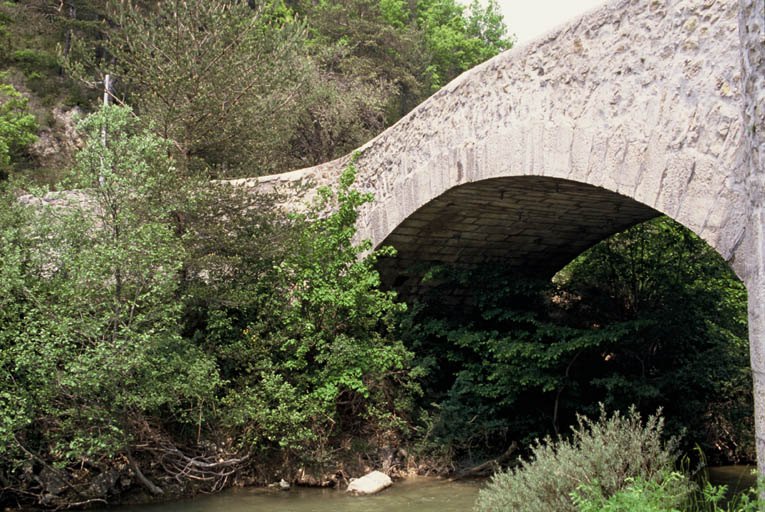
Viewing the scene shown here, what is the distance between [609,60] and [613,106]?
0.39 m

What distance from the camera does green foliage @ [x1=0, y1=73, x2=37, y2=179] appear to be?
16953 millimetres

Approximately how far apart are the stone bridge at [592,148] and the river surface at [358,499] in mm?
3044

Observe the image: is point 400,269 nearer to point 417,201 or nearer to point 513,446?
point 417,201

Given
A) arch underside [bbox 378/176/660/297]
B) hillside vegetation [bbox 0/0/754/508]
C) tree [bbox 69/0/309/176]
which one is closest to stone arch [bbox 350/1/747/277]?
arch underside [bbox 378/176/660/297]

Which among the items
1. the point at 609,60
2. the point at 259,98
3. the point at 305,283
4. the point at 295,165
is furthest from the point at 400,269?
the point at 295,165

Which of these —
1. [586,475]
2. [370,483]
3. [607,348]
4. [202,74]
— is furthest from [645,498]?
[202,74]

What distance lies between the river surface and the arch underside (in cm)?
297

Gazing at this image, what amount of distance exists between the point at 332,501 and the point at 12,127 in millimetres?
14053

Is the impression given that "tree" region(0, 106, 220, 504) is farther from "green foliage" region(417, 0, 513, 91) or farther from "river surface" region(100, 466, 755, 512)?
"green foliage" region(417, 0, 513, 91)

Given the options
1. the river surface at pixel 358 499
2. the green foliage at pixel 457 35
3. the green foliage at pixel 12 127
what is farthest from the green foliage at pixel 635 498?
the green foliage at pixel 457 35

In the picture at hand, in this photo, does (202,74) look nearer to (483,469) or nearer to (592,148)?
(592,148)

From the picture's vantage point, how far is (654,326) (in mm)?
8266

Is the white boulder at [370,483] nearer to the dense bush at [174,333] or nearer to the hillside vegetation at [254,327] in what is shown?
the hillside vegetation at [254,327]

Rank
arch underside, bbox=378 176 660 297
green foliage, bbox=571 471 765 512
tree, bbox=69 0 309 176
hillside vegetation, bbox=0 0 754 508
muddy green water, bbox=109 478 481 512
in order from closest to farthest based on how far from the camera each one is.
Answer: green foliage, bbox=571 471 765 512
hillside vegetation, bbox=0 0 754 508
muddy green water, bbox=109 478 481 512
arch underside, bbox=378 176 660 297
tree, bbox=69 0 309 176
